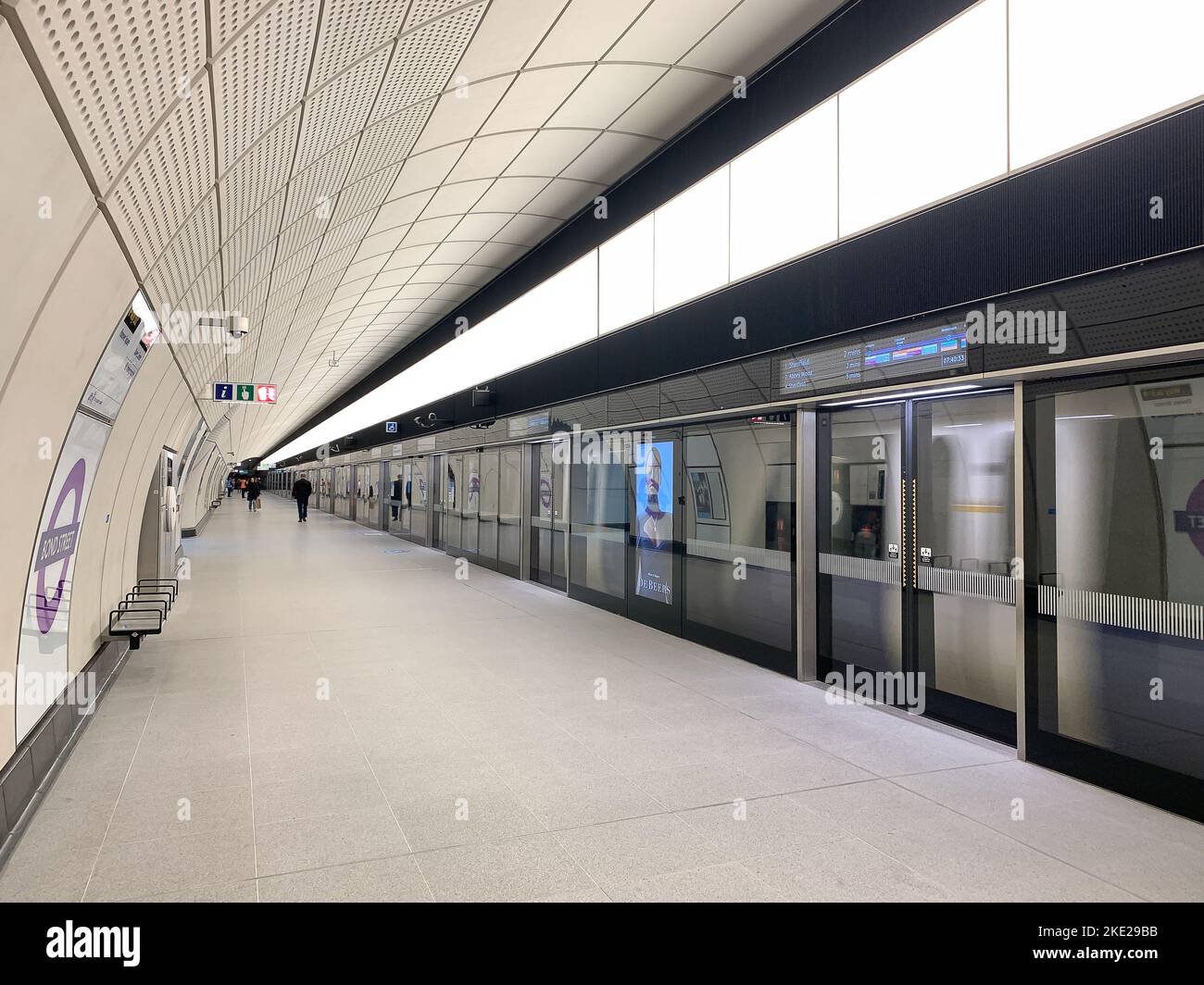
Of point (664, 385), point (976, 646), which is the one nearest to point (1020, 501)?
point (976, 646)

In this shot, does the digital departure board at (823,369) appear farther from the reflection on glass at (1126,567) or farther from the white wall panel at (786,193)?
the reflection on glass at (1126,567)

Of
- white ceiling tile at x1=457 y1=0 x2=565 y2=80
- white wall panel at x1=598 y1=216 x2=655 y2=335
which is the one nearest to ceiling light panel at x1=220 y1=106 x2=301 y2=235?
white ceiling tile at x1=457 y1=0 x2=565 y2=80

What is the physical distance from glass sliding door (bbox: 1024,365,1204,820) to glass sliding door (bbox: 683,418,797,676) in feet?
7.53

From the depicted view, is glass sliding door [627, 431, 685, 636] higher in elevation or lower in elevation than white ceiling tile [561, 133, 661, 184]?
lower

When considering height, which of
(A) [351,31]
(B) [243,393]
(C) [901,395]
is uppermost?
(A) [351,31]

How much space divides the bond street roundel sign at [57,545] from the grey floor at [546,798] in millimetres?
888

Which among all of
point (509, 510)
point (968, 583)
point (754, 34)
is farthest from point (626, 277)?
point (509, 510)

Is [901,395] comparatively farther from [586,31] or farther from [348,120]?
[348,120]

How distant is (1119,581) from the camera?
4.25 metres

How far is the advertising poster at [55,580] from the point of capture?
414 cm

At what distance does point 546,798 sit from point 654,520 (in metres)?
5.15

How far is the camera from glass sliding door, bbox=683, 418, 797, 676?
22.3ft

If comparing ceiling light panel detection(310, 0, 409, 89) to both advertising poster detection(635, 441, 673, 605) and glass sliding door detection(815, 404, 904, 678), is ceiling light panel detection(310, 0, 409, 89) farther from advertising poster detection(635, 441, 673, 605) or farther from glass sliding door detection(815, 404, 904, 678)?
advertising poster detection(635, 441, 673, 605)

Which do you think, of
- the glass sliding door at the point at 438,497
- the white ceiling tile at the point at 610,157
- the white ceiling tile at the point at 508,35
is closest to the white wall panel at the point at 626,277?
the white ceiling tile at the point at 610,157
